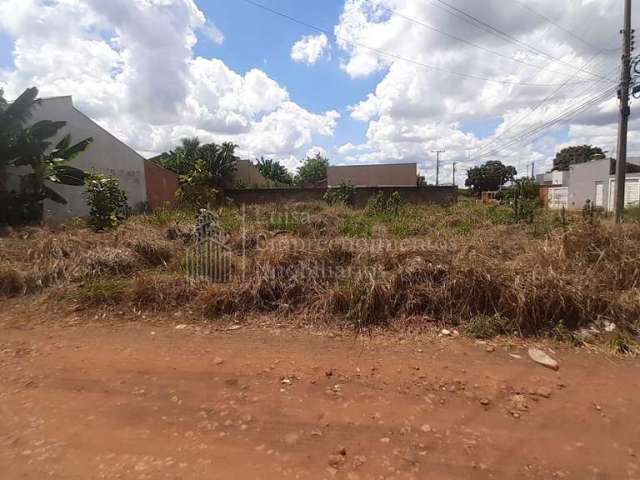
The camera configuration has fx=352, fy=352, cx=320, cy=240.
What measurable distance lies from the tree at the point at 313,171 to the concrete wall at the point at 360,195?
1783 cm

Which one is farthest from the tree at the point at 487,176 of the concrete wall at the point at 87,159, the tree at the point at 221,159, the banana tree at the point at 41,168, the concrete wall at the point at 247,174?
the banana tree at the point at 41,168

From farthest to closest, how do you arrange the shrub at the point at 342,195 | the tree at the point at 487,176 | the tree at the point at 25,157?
the tree at the point at 487,176
the shrub at the point at 342,195
the tree at the point at 25,157

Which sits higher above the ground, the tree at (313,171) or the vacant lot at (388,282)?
the tree at (313,171)

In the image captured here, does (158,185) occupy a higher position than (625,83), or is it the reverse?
(625,83)

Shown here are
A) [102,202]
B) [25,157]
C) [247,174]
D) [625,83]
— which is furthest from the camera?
[247,174]

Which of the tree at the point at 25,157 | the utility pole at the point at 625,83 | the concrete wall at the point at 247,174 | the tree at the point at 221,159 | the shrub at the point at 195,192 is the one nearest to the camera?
the utility pole at the point at 625,83

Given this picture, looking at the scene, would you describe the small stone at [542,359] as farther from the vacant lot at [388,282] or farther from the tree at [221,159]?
the tree at [221,159]

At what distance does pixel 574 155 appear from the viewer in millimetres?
48812

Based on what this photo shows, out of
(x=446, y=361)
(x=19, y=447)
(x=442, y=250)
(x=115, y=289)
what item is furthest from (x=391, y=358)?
(x=115, y=289)

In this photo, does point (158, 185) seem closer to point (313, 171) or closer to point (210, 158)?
point (210, 158)

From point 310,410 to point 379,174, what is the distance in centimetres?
2626

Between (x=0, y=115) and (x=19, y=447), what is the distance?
39.4 ft

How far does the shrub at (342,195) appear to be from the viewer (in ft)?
53.7

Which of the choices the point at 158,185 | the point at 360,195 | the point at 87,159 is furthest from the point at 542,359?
the point at 158,185
